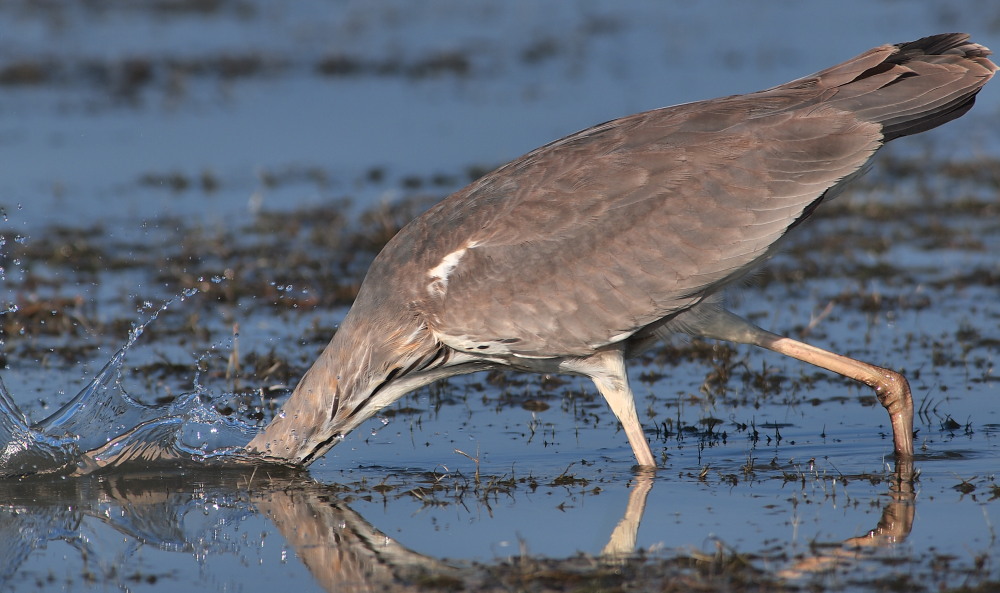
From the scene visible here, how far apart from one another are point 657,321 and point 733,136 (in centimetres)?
87

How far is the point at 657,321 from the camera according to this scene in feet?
19.8

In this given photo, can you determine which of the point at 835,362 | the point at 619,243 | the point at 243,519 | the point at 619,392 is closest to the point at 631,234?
the point at 619,243

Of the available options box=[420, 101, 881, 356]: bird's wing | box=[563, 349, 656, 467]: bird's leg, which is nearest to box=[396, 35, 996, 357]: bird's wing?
box=[420, 101, 881, 356]: bird's wing

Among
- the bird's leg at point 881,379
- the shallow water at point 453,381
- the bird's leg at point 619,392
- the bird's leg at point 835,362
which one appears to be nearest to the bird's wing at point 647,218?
the bird's leg at point 619,392

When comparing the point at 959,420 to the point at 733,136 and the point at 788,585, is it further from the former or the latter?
the point at 788,585

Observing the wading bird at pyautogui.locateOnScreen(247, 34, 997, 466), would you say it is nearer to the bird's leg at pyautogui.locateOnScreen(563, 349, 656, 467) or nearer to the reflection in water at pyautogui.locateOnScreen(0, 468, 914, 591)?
the bird's leg at pyautogui.locateOnScreen(563, 349, 656, 467)

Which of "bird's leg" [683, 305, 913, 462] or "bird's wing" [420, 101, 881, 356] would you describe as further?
"bird's leg" [683, 305, 913, 462]

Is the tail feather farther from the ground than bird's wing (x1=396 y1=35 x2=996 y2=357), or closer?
farther from the ground

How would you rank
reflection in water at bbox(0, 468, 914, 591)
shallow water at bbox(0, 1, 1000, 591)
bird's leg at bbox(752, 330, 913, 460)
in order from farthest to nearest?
bird's leg at bbox(752, 330, 913, 460), shallow water at bbox(0, 1, 1000, 591), reflection in water at bbox(0, 468, 914, 591)

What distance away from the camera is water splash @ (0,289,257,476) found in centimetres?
630

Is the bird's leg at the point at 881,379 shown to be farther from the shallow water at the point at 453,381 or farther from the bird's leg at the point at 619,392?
the bird's leg at the point at 619,392

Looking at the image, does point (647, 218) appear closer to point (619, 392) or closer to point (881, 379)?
point (619, 392)

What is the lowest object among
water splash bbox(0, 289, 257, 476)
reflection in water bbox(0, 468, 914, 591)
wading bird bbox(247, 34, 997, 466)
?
reflection in water bbox(0, 468, 914, 591)

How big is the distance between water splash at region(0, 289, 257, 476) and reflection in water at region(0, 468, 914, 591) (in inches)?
3.2
